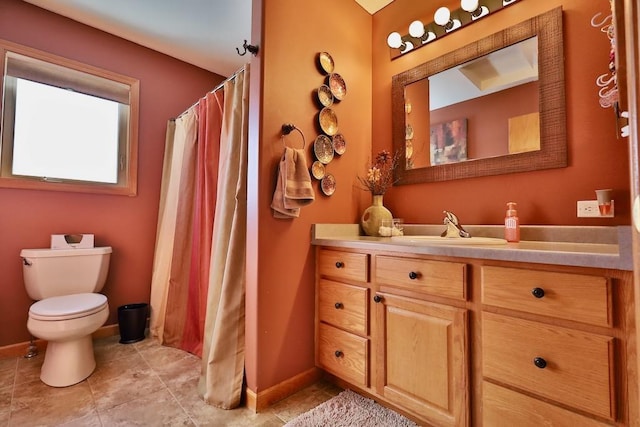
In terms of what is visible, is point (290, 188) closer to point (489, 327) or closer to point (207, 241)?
point (207, 241)

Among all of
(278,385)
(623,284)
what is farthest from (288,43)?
(278,385)

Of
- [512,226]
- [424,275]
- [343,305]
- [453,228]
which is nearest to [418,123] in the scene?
[453,228]

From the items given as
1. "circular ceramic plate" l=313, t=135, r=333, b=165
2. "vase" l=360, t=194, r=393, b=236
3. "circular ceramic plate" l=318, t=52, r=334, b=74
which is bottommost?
"vase" l=360, t=194, r=393, b=236

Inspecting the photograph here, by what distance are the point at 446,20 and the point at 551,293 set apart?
1625 millimetres

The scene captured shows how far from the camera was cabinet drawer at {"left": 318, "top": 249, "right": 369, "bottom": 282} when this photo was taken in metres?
1.45

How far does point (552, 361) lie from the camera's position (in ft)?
2.99

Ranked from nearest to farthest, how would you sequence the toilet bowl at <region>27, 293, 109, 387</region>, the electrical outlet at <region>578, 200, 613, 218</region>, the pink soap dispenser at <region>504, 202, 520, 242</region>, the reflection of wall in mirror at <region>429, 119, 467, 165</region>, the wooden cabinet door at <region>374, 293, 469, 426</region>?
1. the wooden cabinet door at <region>374, 293, 469, 426</region>
2. the electrical outlet at <region>578, 200, 613, 218</region>
3. the pink soap dispenser at <region>504, 202, 520, 242</region>
4. the toilet bowl at <region>27, 293, 109, 387</region>
5. the reflection of wall in mirror at <region>429, 119, 467, 165</region>

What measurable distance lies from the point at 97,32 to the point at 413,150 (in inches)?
Answer: 104

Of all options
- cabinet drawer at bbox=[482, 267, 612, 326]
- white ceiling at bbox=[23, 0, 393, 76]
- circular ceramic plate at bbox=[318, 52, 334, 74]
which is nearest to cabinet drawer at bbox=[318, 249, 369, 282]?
cabinet drawer at bbox=[482, 267, 612, 326]

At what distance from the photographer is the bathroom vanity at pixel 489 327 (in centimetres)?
83

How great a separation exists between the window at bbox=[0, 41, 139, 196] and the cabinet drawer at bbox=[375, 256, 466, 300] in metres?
2.25

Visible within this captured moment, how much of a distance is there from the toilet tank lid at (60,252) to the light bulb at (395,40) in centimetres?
254

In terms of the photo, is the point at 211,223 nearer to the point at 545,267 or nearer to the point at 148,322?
the point at 148,322

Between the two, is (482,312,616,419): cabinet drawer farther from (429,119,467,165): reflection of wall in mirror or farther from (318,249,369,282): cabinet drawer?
(429,119,467,165): reflection of wall in mirror
